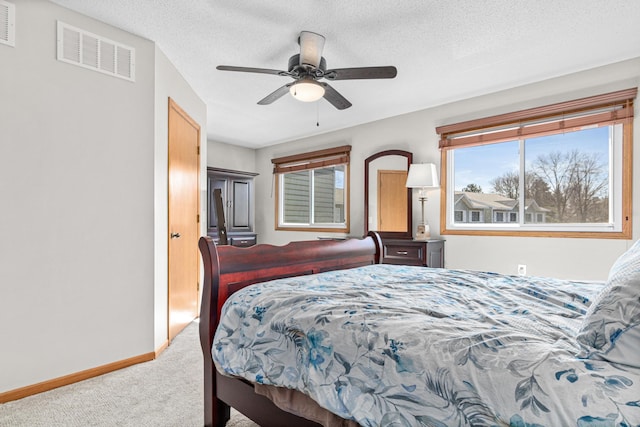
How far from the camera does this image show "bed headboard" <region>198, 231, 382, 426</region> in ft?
5.24

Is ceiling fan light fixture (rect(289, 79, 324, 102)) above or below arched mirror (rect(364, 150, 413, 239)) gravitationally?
above

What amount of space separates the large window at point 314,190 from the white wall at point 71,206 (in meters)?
2.92

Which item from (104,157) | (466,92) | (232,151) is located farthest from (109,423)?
(232,151)

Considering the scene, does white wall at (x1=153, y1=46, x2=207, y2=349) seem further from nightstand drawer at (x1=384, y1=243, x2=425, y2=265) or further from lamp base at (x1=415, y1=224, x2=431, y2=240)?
lamp base at (x1=415, y1=224, x2=431, y2=240)

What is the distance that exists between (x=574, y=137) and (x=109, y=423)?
13.8 feet

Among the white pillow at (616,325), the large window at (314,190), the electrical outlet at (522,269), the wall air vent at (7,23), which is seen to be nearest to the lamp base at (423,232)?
the electrical outlet at (522,269)

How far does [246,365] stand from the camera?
54.6 inches

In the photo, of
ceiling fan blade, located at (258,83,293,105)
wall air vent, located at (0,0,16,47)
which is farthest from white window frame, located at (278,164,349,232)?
wall air vent, located at (0,0,16,47)

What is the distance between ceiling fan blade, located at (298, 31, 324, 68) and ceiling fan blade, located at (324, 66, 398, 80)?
0.15 m

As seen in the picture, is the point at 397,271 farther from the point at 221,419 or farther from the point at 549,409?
the point at 549,409

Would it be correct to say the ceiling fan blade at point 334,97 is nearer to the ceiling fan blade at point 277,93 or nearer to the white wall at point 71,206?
the ceiling fan blade at point 277,93

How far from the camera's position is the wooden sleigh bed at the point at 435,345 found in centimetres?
77

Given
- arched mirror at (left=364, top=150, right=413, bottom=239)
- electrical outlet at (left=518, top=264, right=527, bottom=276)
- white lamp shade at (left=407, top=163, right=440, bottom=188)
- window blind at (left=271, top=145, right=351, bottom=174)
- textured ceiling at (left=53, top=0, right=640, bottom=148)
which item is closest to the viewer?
textured ceiling at (left=53, top=0, right=640, bottom=148)

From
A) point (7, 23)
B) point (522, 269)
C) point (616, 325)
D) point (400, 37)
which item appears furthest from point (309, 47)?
point (522, 269)
